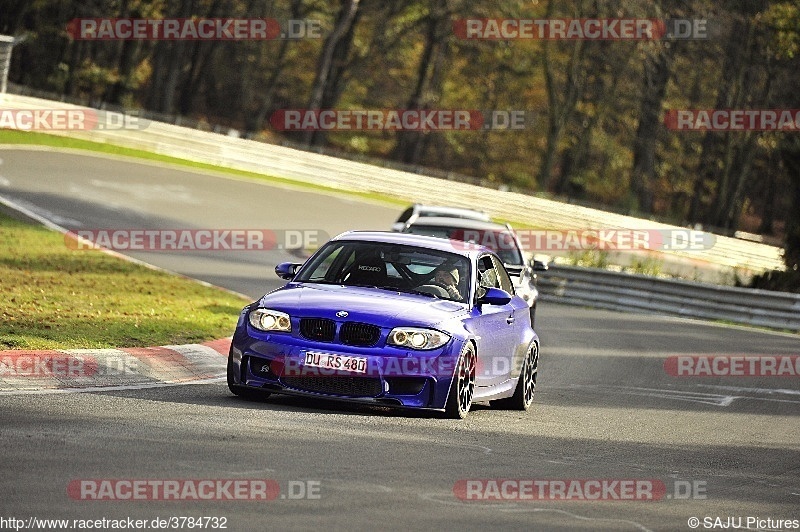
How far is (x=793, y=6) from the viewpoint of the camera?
131 ft

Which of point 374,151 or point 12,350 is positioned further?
point 374,151

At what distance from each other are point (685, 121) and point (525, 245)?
33.9m

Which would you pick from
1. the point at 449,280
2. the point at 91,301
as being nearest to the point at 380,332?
the point at 449,280

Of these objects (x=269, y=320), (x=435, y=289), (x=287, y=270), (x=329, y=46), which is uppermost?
(x=329, y=46)

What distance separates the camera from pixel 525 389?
13.5m

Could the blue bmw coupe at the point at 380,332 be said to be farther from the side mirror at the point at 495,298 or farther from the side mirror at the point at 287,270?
the side mirror at the point at 287,270

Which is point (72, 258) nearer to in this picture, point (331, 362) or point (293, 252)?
point (293, 252)

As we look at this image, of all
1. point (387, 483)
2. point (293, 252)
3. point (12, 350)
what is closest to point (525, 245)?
point (293, 252)

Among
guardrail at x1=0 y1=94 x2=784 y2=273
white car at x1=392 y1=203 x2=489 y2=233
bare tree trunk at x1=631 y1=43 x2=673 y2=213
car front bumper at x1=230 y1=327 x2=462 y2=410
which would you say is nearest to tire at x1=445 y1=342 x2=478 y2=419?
car front bumper at x1=230 y1=327 x2=462 y2=410

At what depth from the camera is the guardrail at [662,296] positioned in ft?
95.7

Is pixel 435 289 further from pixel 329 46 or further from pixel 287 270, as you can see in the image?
pixel 329 46

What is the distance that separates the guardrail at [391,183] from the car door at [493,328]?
3113 centimetres

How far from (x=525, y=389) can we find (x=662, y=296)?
17.6 meters

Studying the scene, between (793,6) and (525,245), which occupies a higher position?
(793,6)
